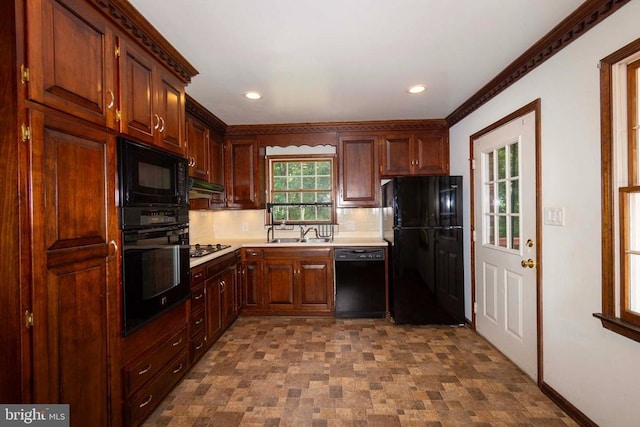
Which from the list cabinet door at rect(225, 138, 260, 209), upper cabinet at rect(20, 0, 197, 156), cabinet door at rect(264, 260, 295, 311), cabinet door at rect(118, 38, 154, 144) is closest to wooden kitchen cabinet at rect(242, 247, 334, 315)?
cabinet door at rect(264, 260, 295, 311)

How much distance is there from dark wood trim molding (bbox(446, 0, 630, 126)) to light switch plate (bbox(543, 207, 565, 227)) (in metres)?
0.97

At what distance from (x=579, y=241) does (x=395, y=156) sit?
85.0 inches

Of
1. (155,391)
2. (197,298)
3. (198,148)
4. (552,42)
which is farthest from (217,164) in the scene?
(552,42)

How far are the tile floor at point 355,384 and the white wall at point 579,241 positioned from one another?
31 cm

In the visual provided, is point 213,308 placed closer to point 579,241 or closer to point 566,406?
point 566,406

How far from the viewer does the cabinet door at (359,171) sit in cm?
366

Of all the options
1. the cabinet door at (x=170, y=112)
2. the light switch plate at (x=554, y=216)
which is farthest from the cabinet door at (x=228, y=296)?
the light switch plate at (x=554, y=216)

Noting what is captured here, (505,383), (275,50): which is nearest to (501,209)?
(505,383)

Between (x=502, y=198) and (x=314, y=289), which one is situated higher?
(x=502, y=198)

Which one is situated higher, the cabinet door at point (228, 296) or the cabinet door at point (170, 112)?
the cabinet door at point (170, 112)

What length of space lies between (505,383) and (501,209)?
1330 mm

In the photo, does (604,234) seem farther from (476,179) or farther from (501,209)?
(476,179)

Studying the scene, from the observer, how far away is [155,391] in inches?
72.1

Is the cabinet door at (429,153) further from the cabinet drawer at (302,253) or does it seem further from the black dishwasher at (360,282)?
the cabinet drawer at (302,253)
